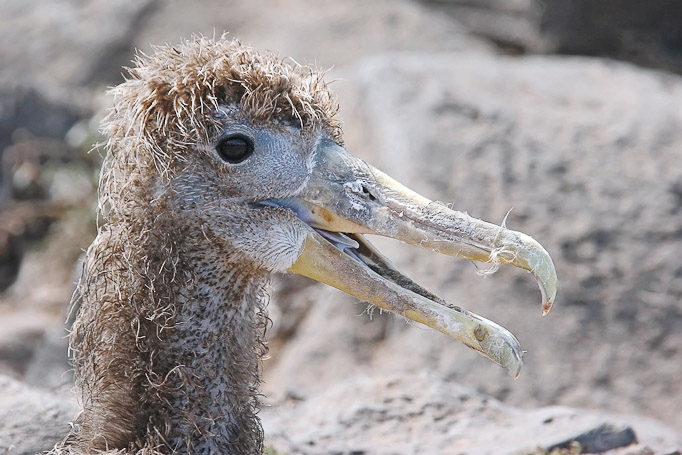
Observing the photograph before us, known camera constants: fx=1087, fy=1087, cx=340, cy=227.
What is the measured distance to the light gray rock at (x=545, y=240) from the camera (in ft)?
20.7

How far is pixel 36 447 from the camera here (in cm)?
405

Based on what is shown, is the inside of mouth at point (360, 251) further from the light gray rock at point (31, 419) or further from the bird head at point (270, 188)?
the light gray rock at point (31, 419)

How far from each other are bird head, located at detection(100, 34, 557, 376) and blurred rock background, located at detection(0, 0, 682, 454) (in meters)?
1.28

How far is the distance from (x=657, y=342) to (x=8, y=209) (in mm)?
6128

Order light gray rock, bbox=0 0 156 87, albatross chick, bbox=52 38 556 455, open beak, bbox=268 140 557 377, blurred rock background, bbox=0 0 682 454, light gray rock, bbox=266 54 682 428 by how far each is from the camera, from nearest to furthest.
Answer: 1. open beak, bbox=268 140 557 377
2. albatross chick, bbox=52 38 556 455
3. blurred rock background, bbox=0 0 682 454
4. light gray rock, bbox=266 54 682 428
5. light gray rock, bbox=0 0 156 87

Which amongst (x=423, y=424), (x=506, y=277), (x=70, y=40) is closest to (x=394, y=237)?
(x=423, y=424)

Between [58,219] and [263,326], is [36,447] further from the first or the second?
[58,219]

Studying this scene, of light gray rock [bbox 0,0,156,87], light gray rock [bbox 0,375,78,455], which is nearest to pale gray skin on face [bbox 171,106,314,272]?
light gray rock [bbox 0,375,78,455]

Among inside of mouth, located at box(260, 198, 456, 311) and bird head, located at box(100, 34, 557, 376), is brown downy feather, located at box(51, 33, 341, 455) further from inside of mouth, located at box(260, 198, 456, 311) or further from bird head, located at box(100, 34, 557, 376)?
inside of mouth, located at box(260, 198, 456, 311)

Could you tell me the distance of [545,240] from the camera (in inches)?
259

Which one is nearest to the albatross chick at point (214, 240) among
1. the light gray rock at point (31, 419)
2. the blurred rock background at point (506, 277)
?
the light gray rock at point (31, 419)

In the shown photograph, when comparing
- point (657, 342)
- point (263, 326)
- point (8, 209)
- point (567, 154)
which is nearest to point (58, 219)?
point (8, 209)

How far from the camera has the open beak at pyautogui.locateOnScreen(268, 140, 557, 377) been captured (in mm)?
3303

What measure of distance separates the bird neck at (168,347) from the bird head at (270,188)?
0.32 ft
